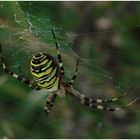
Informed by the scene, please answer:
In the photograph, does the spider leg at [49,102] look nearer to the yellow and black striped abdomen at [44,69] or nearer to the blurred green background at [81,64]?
the blurred green background at [81,64]

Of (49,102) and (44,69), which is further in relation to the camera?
(49,102)

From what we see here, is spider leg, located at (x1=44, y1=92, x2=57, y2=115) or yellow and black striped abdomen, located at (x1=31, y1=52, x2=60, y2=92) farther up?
yellow and black striped abdomen, located at (x1=31, y1=52, x2=60, y2=92)

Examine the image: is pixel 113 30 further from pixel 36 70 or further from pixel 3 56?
pixel 36 70

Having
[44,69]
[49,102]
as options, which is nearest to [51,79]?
[44,69]

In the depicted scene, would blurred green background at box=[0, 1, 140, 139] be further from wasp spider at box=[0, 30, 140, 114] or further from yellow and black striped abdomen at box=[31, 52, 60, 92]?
yellow and black striped abdomen at box=[31, 52, 60, 92]

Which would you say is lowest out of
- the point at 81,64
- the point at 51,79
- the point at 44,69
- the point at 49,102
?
the point at 49,102

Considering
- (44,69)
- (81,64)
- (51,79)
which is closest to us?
(44,69)

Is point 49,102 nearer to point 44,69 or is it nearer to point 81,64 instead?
point 81,64

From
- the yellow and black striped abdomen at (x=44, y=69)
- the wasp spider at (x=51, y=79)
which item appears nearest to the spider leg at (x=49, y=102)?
the wasp spider at (x=51, y=79)

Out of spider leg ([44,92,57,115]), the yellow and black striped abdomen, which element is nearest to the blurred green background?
spider leg ([44,92,57,115])
